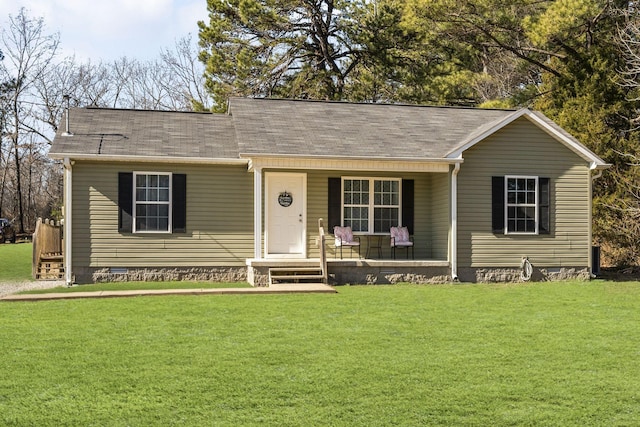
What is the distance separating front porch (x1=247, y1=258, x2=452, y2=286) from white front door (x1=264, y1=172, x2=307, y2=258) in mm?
708

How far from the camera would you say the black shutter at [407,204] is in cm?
1571

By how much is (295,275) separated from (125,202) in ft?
12.9

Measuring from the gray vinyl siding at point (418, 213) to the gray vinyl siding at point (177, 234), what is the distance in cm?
144

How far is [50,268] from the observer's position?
16.0m

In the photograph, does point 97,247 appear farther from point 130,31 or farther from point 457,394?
point 130,31

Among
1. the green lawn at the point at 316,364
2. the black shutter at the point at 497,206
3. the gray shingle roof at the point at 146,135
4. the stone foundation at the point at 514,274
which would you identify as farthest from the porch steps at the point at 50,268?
the black shutter at the point at 497,206

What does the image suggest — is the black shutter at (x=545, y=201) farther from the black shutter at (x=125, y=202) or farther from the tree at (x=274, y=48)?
the tree at (x=274, y=48)

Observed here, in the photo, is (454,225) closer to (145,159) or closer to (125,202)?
(145,159)

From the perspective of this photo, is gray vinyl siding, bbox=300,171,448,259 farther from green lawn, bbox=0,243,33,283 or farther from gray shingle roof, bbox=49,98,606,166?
green lawn, bbox=0,243,33,283

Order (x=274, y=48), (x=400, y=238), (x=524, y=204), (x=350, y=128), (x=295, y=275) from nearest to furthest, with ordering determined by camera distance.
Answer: (x=295, y=275) < (x=524, y=204) < (x=400, y=238) < (x=350, y=128) < (x=274, y=48)

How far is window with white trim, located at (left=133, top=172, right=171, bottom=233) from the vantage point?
46.8ft

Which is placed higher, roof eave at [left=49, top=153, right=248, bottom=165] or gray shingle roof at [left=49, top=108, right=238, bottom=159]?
gray shingle roof at [left=49, top=108, right=238, bottom=159]

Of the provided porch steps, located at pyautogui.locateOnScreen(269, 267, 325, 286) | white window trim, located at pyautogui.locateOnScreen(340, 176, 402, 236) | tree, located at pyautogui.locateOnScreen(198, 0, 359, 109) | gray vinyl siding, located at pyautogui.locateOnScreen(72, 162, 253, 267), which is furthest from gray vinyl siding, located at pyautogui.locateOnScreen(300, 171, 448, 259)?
tree, located at pyautogui.locateOnScreen(198, 0, 359, 109)

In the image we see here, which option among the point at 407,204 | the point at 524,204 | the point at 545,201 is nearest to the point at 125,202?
the point at 407,204
